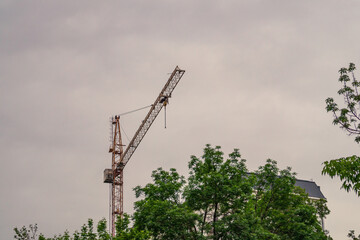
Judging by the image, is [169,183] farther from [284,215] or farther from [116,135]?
[116,135]

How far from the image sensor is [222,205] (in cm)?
3609

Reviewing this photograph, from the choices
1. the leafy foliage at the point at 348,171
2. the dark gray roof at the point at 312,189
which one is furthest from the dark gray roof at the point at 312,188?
the leafy foliage at the point at 348,171

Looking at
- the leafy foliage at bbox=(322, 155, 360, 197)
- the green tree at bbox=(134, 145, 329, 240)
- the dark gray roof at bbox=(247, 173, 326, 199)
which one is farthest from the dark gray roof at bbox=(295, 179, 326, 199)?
the leafy foliage at bbox=(322, 155, 360, 197)

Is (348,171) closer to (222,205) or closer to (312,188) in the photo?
(222,205)

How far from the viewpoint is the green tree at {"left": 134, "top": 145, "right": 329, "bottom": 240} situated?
34219 mm

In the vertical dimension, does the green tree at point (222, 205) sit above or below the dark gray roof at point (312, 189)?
below

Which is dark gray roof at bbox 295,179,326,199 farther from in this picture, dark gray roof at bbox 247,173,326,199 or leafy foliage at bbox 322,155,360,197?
leafy foliage at bbox 322,155,360,197

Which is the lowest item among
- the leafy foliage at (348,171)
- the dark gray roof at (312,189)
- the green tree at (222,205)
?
the leafy foliage at (348,171)

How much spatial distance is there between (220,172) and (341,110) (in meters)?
18.5

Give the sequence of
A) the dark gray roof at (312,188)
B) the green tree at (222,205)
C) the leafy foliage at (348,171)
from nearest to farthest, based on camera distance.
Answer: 1. the leafy foliage at (348,171)
2. the green tree at (222,205)
3. the dark gray roof at (312,188)

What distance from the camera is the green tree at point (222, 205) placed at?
34219mm

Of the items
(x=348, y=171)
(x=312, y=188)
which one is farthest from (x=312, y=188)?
(x=348, y=171)

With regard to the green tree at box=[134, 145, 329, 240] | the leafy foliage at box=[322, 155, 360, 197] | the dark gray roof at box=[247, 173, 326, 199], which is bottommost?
the leafy foliage at box=[322, 155, 360, 197]

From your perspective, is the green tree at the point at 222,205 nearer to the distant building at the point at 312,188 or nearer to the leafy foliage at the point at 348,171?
the leafy foliage at the point at 348,171
